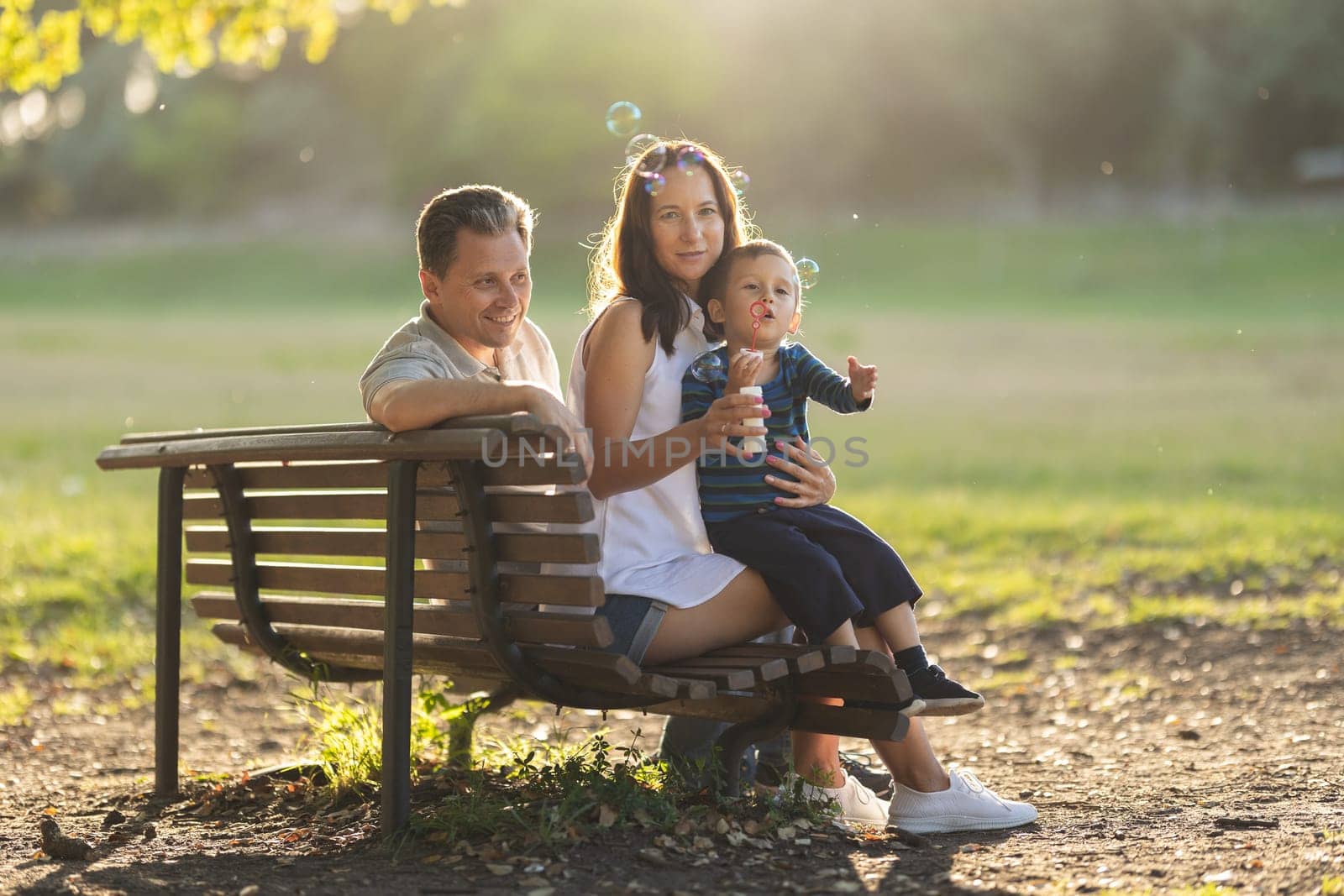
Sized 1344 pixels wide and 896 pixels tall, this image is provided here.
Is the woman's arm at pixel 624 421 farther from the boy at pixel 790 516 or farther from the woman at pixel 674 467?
the boy at pixel 790 516

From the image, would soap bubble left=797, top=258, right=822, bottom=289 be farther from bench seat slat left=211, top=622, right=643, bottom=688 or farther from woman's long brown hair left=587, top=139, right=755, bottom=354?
bench seat slat left=211, top=622, right=643, bottom=688

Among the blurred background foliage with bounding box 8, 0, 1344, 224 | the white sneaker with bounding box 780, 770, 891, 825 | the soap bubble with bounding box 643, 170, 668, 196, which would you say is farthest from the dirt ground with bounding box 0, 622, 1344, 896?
the blurred background foliage with bounding box 8, 0, 1344, 224

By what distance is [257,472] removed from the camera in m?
4.44

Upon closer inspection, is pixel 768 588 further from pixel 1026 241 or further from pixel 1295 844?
pixel 1026 241

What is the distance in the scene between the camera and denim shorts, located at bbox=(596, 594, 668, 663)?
12.2 feet

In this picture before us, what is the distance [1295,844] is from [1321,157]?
122ft

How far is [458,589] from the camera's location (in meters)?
3.85

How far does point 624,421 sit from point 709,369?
0.25 metres

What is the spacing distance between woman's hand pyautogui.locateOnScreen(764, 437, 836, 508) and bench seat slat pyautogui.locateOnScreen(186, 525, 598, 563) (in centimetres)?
59

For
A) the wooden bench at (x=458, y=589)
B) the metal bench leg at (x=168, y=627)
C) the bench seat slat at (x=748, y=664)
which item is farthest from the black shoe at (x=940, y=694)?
→ the metal bench leg at (x=168, y=627)

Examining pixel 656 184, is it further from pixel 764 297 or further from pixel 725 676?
pixel 725 676

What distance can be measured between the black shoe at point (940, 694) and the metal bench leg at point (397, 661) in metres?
1.26

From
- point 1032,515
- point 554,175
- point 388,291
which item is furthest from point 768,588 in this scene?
point 554,175

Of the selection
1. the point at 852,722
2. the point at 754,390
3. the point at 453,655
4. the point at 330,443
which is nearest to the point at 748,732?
the point at 852,722
